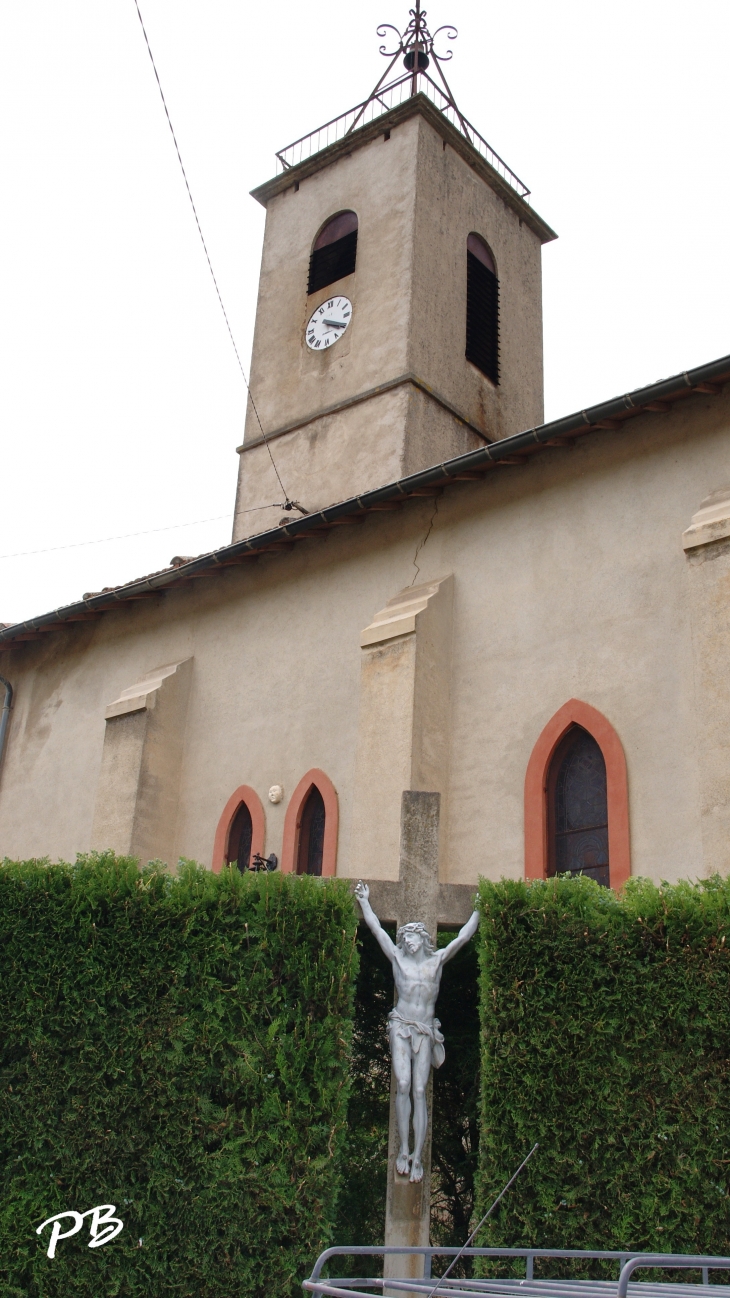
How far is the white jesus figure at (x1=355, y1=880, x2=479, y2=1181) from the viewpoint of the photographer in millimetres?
6340

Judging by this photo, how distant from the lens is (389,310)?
1938cm

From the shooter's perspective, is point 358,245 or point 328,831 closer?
point 328,831

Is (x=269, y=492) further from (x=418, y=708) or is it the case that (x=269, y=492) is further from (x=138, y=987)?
(x=138, y=987)

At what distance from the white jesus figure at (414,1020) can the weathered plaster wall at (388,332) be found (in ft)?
39.0

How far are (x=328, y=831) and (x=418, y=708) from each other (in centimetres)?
205

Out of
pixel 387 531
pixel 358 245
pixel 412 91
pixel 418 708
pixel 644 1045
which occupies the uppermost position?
pixel 412 91

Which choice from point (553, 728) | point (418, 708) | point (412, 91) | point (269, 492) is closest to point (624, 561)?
point (553, 728)

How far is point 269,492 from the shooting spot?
20000 mm

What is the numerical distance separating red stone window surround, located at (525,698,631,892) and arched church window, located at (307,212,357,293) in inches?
474

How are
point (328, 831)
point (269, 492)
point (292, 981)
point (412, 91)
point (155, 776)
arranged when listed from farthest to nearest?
point (412, 91), point (269, 492), point (155, 776), point (328, 831), point (292, 981)

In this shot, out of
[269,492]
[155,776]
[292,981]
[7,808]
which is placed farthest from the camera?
[269,492]

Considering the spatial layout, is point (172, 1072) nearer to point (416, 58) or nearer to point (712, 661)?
point (712, 661)

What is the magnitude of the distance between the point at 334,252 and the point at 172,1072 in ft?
57.1

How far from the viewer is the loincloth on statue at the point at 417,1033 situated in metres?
6.44
